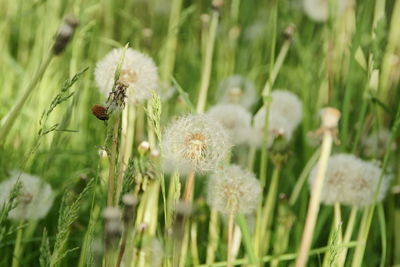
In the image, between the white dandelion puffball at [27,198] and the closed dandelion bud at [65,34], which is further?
the white dandelion puffball at [27,198]

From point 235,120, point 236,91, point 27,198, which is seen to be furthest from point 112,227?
point 236,91

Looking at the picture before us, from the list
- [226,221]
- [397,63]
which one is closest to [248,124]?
[226,221]

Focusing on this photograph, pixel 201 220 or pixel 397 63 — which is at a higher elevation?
pixel 397 63

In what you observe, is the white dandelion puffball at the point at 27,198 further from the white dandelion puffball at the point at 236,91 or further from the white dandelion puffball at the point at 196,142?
the white dandelion puffball at the point at 236,91

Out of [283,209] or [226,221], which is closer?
[283,209]

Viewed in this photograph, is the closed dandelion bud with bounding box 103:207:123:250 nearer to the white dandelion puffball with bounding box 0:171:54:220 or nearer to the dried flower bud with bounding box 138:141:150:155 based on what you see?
the dried flower bud with bounding box 138:141:150:155

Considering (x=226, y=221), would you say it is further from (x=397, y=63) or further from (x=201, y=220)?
(x=397, y=63)

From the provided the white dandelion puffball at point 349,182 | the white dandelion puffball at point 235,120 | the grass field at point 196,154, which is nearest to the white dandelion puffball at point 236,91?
the grass field at point 196,154
